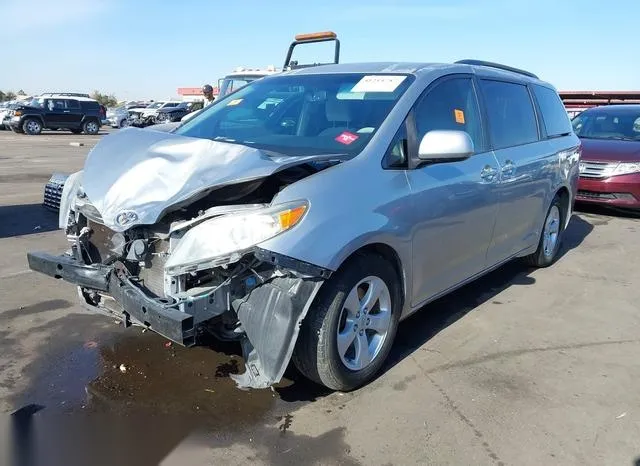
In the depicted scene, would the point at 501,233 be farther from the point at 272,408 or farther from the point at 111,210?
the point at 111,210

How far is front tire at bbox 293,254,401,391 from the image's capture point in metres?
3.04

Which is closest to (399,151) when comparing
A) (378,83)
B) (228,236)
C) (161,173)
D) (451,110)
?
(378,83)

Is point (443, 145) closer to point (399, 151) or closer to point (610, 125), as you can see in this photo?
point (399, 151)

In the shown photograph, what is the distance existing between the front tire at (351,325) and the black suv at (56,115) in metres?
28.6

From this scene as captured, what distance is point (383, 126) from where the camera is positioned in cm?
354

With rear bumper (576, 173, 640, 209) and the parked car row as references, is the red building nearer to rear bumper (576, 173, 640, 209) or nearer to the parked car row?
rear bumper (576, 173, 640, 209)

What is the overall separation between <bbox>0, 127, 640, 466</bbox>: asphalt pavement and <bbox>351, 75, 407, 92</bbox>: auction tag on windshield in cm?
179

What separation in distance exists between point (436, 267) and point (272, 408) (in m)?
1.44

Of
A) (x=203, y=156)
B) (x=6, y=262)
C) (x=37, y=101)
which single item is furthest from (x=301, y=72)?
(x=37, y=101)

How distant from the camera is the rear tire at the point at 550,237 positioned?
19.3 ft

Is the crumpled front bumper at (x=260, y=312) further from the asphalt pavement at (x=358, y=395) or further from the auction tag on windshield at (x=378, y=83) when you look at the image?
the auction tag on windshield at (x=378, y=83)

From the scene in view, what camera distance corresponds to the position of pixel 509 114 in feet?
16.4

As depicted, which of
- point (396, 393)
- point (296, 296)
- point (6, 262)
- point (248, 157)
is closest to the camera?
point (296, 296)

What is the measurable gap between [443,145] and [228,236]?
4.93 ft
